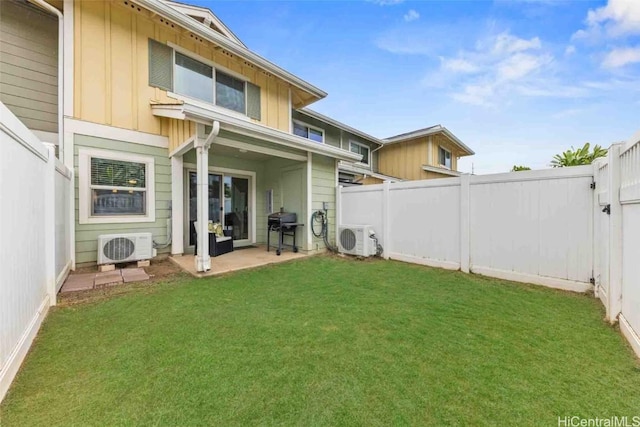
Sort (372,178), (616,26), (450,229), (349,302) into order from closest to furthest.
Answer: (349,302)
(450,229)
(616,26)
(372,178)

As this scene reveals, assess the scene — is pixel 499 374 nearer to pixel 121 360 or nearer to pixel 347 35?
pixel 121 360

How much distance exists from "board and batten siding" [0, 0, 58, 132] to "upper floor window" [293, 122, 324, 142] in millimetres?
6183

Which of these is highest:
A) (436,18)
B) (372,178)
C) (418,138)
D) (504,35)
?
(436,18)

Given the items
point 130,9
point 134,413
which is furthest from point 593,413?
point 130,9

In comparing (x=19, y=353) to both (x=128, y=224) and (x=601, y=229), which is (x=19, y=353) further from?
(x=601, y=229)

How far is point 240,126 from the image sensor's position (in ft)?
15.4

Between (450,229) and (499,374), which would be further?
(450,229)

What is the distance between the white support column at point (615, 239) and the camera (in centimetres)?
250

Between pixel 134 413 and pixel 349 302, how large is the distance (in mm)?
2324

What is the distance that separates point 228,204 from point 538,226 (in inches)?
256

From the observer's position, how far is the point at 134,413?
152 centimetres

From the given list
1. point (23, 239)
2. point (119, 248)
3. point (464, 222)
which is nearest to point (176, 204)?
point (119, 248)

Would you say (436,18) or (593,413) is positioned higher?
(436,18)

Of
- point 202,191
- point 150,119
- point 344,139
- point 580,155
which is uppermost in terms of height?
point 344,139
